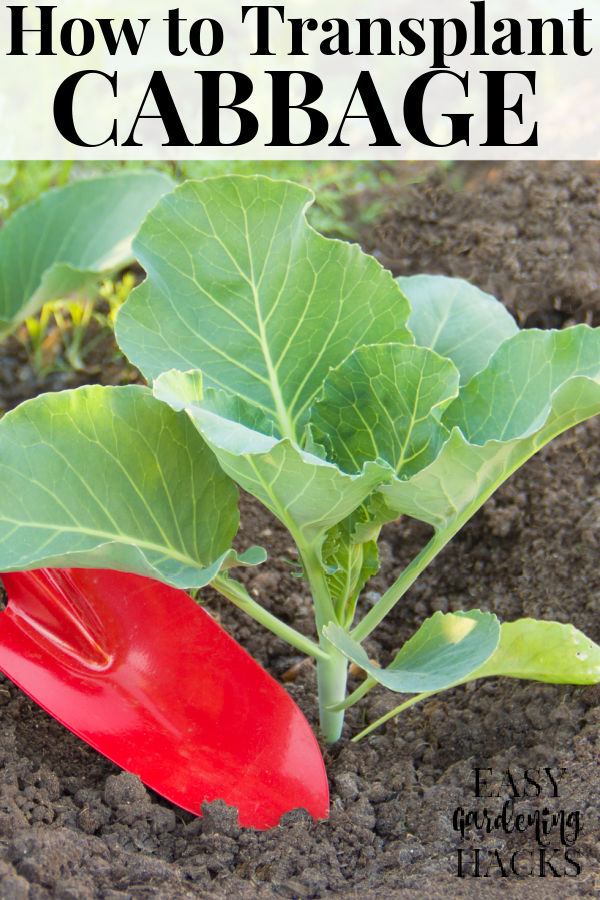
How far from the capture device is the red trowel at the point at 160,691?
1.32 metres

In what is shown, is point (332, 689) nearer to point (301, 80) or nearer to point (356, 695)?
point (356, 695)

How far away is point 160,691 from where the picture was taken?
1.41m

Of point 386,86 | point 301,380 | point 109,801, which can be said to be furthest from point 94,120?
point 109,801

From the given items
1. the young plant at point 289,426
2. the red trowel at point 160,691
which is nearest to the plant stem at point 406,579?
the young plant at point 289,426

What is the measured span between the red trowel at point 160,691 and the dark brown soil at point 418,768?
0.05m

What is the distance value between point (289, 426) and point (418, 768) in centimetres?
54

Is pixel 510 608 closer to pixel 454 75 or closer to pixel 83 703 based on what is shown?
pixel 83 703

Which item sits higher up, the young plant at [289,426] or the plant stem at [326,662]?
the young plant at [289,426]

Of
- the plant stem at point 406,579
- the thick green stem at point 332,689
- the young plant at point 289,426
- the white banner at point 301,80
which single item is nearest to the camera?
the young plant at point 289,426

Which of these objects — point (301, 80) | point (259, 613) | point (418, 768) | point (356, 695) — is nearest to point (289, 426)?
point (259, 613)

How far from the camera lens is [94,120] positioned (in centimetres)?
246

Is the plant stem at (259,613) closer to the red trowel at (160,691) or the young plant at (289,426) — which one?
the young plant at (289,426)

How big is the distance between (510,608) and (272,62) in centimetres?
181

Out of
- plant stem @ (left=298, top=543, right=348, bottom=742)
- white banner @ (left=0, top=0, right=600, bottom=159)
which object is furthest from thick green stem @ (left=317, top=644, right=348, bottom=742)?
white banner @ (left=0, top=0, right=600, bottom=159)
